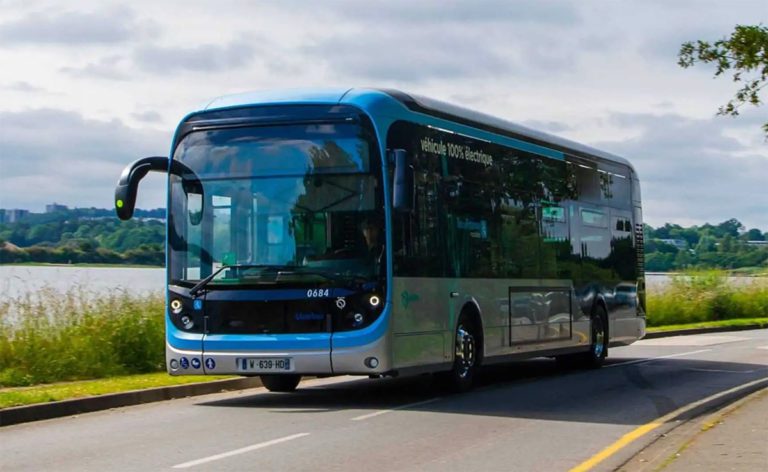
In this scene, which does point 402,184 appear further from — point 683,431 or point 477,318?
point 683,431

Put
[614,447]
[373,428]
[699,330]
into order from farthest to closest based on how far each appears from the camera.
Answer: [699,330] → [373,428] → [614,447]

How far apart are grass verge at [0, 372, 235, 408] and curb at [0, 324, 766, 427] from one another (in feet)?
0.66

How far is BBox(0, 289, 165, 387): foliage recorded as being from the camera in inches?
771

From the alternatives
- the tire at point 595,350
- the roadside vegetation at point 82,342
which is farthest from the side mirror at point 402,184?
the tire at point 595,350

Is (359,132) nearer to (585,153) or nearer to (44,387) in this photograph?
(44,387)

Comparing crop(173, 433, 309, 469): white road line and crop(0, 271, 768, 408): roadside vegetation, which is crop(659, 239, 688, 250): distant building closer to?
crop(0, 271, 768, 408): roadside vegetation

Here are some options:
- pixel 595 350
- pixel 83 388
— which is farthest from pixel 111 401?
pixel 595 350

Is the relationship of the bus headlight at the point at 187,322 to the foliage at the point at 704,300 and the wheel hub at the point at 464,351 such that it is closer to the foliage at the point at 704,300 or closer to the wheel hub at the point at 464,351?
the wheel hub at the point at 464,351

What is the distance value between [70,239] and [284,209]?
27.2 ft

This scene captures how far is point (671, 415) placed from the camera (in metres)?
15.0

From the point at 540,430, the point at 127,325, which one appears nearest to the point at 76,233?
the point at 127,325

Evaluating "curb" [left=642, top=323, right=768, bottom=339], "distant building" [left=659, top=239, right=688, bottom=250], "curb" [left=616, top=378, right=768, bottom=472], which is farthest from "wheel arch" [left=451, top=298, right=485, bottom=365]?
"distant building" [left=659, top=239, right=688, bottom=250]

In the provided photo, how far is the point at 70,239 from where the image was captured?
22.4 m

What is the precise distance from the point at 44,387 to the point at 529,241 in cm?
730
